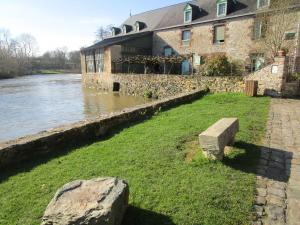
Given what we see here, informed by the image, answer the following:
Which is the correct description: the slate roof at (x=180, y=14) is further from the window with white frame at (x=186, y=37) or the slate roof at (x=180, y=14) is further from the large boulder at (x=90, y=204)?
the large boulder at (x=90, y=204)

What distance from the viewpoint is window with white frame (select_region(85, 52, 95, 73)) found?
27.4m

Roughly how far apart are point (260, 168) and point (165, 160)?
1549mm

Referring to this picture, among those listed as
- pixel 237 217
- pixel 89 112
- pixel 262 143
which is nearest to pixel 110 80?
pixel 89 112

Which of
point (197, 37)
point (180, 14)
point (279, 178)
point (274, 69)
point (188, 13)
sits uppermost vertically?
point (180, 14)

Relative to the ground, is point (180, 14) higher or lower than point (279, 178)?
higher

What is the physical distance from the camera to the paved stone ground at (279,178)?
9.33 ft

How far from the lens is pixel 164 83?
57.4 ft

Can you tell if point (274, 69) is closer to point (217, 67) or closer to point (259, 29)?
A: point (217, 67)

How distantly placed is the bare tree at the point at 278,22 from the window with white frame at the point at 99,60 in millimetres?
15477

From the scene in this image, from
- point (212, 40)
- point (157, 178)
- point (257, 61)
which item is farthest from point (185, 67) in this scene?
point (157, 178)

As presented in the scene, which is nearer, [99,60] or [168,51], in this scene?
[168,51]

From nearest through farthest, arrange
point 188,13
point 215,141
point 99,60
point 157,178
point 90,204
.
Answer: point 90,204 < point 157,178 < point 215,141 < point 188,13 < point 99,60

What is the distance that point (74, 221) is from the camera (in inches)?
89.7

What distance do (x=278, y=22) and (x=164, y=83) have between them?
8125mm
